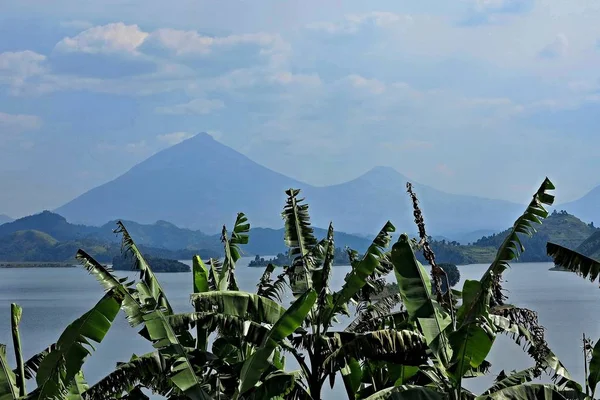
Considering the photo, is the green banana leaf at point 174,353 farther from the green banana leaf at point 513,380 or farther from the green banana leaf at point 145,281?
the green banana leaf at point 513,380

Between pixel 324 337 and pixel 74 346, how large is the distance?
313cm

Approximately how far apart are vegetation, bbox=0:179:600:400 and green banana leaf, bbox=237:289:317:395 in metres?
0.01

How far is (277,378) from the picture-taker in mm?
10609

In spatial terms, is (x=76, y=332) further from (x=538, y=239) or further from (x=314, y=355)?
(x=538, y=239)

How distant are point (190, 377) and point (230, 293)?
1187mm

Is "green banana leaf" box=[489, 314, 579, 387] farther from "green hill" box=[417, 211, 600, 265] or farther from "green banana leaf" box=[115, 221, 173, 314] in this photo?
"green hill" box=[417, 211, 600, 265]

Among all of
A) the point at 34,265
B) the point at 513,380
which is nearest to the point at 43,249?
the point at 34,265

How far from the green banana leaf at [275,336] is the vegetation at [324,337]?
0.5 inches

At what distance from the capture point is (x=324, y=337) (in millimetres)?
10852

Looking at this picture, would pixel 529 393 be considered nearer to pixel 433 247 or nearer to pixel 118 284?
pixel 118 284

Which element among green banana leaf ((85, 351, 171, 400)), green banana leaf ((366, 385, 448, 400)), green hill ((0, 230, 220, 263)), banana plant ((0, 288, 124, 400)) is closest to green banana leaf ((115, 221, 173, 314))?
green banana leaf ((85, 351, 171, 400))

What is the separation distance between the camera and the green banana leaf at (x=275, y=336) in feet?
31.7

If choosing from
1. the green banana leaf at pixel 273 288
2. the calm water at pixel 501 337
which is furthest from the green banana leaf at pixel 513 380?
the calm water at pixel 501 337

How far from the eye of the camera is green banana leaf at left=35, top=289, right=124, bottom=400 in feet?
29.0
